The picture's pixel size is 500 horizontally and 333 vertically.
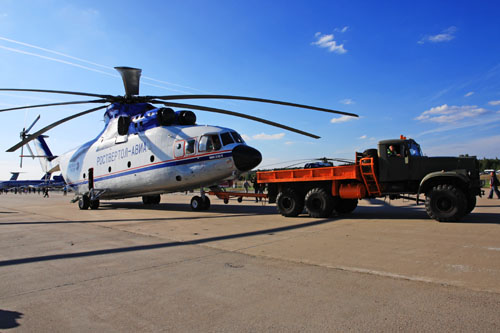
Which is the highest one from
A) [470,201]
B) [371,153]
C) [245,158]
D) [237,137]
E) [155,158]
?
[237,137]

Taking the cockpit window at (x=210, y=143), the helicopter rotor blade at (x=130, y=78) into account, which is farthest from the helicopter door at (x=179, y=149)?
the helicopter rotor blade at (x=130, y=78)

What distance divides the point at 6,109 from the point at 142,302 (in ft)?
38.9

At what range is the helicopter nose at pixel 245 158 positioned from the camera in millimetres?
11883

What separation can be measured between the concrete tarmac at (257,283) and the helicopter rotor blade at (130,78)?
8.64 metres

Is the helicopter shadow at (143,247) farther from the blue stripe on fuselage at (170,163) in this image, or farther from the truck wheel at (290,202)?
the blue stripe on fuselage at (170,163)

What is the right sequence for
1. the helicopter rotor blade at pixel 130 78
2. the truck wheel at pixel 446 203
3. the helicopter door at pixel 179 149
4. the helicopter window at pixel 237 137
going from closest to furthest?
the truck wheel at pixel 446 203, the helicopter window at pixel 237 137, the helicopter door at pixel 179 149, the helicopter rotor blade at pixel 130 78

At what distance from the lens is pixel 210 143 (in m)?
12.5

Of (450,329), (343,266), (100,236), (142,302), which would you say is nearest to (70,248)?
(100,236)

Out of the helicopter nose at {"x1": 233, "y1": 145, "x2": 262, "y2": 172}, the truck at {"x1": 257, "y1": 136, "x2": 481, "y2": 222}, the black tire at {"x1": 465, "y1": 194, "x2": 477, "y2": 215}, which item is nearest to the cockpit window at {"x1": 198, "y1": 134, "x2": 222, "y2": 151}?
the helicopter nose at {"x1": 233, "y1": 145, "x2": 262, "y2": 172}

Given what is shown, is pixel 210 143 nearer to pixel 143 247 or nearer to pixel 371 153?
Answer: pixel 371 153

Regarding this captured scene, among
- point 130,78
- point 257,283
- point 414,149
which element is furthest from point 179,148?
point 257,283

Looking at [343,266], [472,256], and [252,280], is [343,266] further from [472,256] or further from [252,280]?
[472,256]

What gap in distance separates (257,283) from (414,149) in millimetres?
8135

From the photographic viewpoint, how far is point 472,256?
16.6 ft
